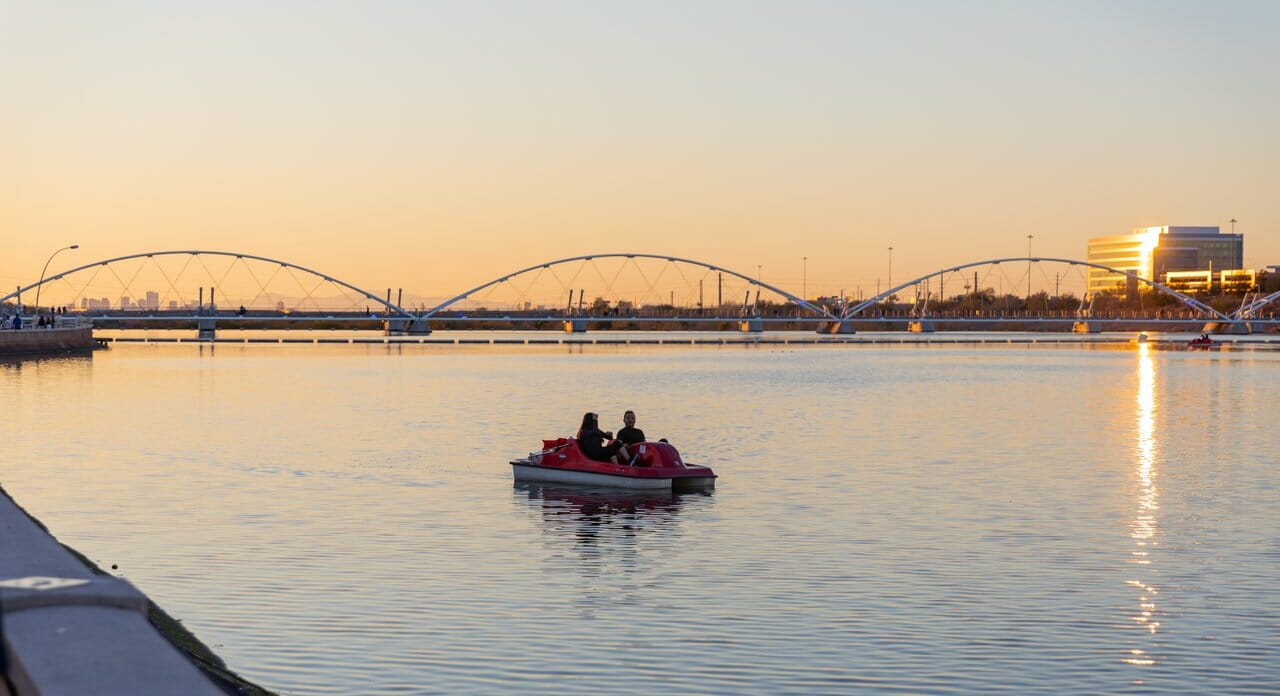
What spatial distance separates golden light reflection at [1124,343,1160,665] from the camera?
18.1m

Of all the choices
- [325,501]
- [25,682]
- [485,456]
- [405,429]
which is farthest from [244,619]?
[405,429]

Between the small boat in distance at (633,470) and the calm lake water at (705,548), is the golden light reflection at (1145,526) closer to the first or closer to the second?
the calm lake water at (705,548)

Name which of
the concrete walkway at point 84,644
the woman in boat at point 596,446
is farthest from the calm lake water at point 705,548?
the concrete walkway at point 84,644

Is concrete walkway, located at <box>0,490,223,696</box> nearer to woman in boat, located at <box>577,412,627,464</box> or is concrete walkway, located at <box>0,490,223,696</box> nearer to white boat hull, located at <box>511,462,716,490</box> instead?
white boat hull, located at <box>511,462,716,490</box>

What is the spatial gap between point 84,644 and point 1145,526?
20848mm

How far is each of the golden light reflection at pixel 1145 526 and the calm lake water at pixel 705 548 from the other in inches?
3.5

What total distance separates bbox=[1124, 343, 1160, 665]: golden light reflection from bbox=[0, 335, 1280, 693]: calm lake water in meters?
0.09

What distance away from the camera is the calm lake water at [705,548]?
16.0 meters

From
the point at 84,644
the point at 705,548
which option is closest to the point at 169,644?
the point at 84,644

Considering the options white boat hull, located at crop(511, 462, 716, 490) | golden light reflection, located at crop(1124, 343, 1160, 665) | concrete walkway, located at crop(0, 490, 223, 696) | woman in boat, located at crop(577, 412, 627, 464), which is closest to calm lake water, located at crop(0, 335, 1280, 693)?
golden light reflection, located at crop(1124, 343, 1160, 665)

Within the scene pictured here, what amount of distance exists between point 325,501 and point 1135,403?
46503 millimetres

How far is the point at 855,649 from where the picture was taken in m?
16.5

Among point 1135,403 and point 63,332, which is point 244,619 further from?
point 63,332

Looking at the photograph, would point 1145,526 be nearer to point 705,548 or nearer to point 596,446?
point 705,548
